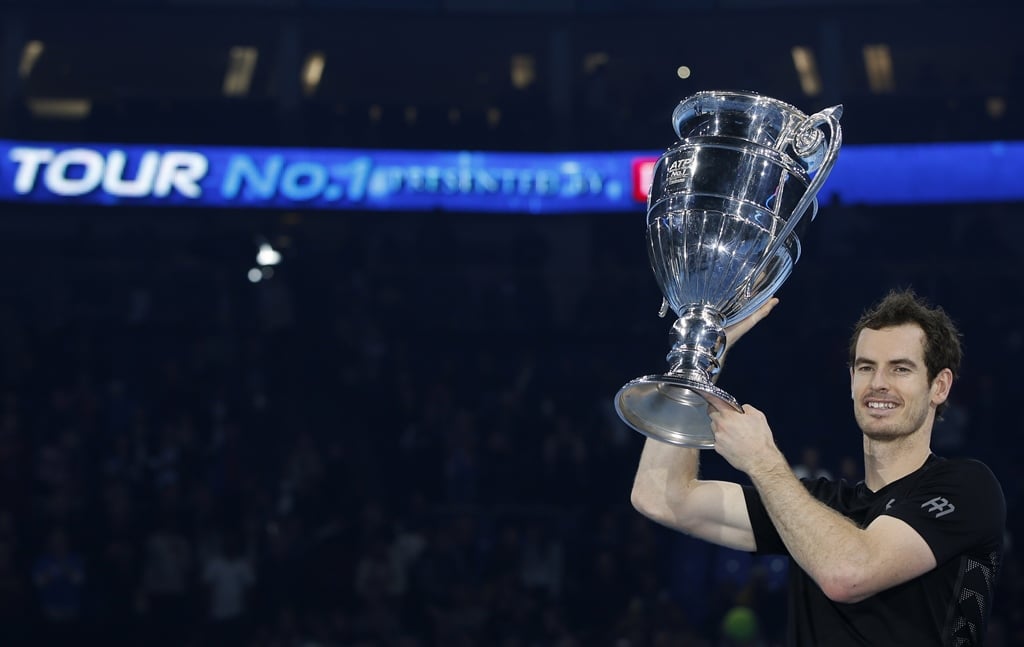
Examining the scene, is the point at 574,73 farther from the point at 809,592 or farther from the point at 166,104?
the point at 809,592

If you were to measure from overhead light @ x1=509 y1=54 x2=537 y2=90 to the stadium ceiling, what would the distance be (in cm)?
2

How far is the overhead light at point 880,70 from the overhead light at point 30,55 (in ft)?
39.5

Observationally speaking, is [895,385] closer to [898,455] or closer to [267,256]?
[898,455]

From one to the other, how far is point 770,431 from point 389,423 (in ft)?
32.0

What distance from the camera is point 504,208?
16266 millimetres

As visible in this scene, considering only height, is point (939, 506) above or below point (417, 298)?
below

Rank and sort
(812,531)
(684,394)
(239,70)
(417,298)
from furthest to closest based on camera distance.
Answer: (239,70) → (417,298) → (684,394) → (812,531)

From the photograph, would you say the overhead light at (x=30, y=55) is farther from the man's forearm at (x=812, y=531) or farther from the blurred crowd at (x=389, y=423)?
the man's forearm at (x=812, y=531)

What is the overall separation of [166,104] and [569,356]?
6.69m

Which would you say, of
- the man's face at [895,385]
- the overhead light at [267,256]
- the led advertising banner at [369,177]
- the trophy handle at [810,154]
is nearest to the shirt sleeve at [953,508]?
the man's face at [895,385]

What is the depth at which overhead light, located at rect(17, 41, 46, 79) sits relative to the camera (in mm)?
18234

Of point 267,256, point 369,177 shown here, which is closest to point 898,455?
point 267,256

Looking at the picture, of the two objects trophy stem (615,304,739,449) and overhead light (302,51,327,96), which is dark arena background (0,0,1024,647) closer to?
overhead light (302,51,327,96)

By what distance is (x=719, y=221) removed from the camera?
284cm
